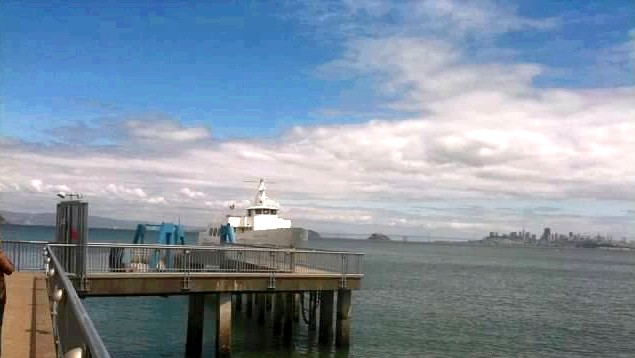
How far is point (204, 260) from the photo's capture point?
2561 cm

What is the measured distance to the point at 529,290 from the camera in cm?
6931

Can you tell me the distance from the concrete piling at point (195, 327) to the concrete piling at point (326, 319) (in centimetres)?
534

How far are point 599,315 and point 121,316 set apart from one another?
3399 centimetres

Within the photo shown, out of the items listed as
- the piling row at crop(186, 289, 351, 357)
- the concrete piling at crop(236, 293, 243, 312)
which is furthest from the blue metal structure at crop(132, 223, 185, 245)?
the piling row at crop(186, 289, 351, 357)

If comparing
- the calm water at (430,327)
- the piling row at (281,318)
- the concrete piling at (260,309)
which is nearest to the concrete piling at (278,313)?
the piling row at (281,318)

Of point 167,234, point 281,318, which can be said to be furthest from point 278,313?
point 167,234

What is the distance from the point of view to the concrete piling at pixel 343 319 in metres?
27.6

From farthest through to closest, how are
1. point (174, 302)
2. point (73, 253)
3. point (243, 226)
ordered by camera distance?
1. point (243, 226)
2. point (174, 302)
3. point (73, 253)

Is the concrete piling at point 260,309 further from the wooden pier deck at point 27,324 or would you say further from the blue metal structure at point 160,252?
the wooden pier deck at point 27,324

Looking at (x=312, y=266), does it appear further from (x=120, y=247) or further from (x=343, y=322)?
(x=120, y=247)

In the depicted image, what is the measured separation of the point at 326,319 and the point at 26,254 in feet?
41.0

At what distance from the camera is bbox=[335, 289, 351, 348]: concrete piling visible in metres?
27.6

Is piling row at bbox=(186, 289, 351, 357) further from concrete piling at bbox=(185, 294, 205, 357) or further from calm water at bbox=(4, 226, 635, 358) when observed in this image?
calm water at bbox=(4, 226, 635, 358)

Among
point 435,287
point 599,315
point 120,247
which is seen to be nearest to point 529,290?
point 435,287
